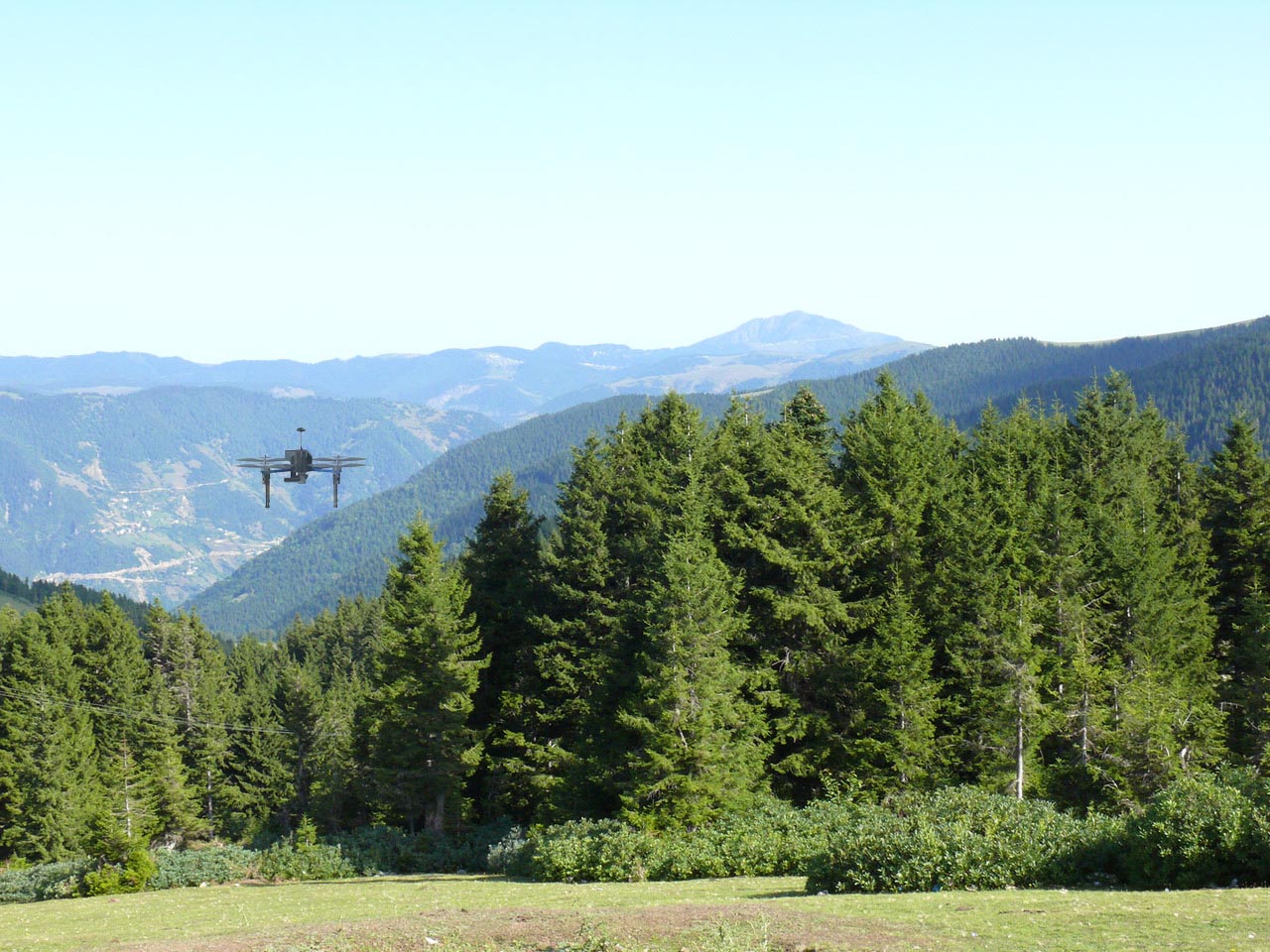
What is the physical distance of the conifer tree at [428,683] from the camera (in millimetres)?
52844

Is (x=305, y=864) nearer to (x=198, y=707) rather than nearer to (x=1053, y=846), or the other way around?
(x=1053, y=846)

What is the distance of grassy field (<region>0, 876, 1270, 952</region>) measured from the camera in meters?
20.5

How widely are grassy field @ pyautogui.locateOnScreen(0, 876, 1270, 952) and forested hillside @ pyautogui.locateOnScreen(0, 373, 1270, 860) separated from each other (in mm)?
11239

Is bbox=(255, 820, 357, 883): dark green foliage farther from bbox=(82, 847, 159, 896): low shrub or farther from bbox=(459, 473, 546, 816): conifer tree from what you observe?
bbox=(459, 473, 546, 816): conifer tree

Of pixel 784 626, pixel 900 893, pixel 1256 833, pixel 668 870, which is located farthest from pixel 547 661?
pixel 1256 833

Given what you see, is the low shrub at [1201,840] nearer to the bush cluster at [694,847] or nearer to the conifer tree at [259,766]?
the bush cluster at [694,847]

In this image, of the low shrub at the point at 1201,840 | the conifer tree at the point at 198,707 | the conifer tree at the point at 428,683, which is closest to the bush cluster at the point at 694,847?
the low shrub at the point at 1201,840

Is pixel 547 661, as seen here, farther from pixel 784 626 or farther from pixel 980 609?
pixel 980 609

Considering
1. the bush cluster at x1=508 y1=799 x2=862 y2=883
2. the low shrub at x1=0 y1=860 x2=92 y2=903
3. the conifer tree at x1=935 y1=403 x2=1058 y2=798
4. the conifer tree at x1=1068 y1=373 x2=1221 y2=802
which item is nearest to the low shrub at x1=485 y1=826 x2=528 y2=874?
the bush cluster at x1=508 y1=799 x2=862 y2=883

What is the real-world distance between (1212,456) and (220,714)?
73.8 metres

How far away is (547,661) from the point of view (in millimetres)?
51625

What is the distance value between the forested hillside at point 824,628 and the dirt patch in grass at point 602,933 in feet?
49.7

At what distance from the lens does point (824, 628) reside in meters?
46.4

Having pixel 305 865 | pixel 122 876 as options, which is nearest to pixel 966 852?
pixel 305 865
